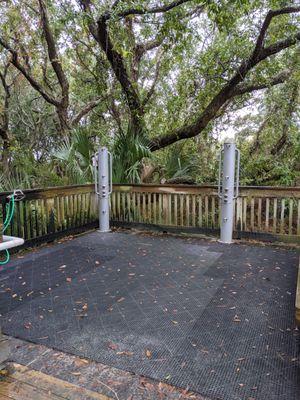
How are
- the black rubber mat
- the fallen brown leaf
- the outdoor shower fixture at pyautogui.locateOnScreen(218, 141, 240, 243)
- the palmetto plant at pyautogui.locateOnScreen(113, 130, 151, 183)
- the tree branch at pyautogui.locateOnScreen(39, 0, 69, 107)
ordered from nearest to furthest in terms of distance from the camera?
the black rubber mat, the fallen brown leaf, the outdoor shower fixture at pyautogui.locateOnScreen(218, 141, 240, 243), the palmetto plant at pyautogui.locateOnScreen(113, 130, 151, 183), the tree branch at pyautogui.locateOnScreen(39, 0, 69, 107)

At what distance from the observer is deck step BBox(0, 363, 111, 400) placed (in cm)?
151

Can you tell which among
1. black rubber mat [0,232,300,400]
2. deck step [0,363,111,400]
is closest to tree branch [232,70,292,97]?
black rubber mat [0,232,300,400]

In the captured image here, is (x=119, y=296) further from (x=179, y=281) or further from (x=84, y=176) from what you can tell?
(x=84, y=176)

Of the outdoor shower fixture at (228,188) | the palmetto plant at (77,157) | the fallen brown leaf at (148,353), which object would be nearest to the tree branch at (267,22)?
the outdoor shower fixture at (228,188)

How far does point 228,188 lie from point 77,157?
104 inches

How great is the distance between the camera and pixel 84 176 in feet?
17.4

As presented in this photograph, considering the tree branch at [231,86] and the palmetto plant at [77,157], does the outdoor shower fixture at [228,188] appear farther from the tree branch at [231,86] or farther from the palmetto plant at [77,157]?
the palmetto plant at [77,157]

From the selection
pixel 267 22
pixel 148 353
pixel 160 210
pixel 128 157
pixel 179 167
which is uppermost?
pixel 267 22

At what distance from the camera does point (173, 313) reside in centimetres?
237

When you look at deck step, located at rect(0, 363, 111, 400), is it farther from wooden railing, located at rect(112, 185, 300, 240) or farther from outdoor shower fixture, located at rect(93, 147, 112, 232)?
outdoor shower fixture, located at rect(93, 147, 112, 232)

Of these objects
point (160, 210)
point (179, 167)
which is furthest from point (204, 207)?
point (179, 167)

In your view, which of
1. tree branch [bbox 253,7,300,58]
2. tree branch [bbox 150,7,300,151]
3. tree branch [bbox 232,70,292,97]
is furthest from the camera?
tree branch [bbox 232,70,292,97]

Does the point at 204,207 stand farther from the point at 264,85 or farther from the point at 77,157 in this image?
the point at 264,85

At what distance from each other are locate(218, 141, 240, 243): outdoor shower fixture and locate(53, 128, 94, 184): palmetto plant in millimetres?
2250
